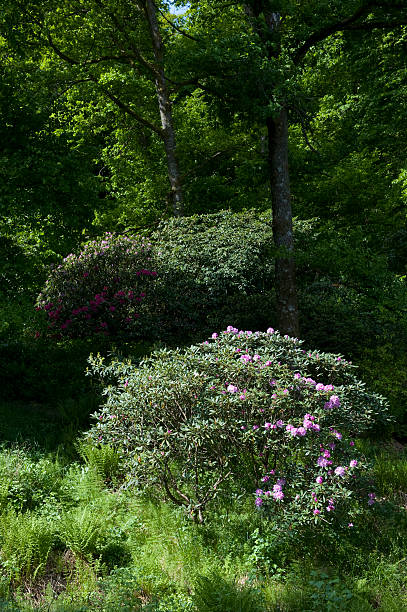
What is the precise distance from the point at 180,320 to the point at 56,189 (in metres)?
3.40

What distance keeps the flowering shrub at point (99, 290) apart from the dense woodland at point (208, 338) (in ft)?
0.14

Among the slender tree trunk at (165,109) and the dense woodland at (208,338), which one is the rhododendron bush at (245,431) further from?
the slender tree trunk at (165,109)

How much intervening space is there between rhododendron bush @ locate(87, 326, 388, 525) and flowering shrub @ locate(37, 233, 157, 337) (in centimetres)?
455

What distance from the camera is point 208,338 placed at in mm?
8492

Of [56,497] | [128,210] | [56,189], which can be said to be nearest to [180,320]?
[56,189]

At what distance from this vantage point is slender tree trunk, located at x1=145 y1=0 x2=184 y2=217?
12844mm

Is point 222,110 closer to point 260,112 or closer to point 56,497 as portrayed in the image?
point 260,112

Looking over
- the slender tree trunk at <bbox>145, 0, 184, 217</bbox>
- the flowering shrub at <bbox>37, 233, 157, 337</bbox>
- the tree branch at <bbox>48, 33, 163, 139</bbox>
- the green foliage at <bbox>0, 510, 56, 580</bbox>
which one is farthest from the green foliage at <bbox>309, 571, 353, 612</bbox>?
the tree branch at <bbox>48, 33, 163, 139</bbox>

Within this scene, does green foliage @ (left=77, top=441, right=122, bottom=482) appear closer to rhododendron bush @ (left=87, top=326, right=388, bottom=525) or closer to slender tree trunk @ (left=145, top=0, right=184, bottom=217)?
rhododendron bush @ (left=87, top=326, right=388, bottom=525)

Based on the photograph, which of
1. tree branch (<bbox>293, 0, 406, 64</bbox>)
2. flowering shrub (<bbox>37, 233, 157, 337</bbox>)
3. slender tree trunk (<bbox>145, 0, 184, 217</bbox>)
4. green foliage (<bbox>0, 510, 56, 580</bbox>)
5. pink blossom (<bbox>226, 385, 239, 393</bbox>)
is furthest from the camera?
slender tree trunk (<bbox>145, 0, 184, 217</bbox>)

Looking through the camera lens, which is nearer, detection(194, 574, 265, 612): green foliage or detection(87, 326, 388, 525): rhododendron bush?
detection(194, 574, 265, 612): green foliage

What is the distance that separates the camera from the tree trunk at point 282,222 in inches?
284

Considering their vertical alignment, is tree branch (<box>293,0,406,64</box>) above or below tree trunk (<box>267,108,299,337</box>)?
above

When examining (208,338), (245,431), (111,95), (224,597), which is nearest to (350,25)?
(208,338)
